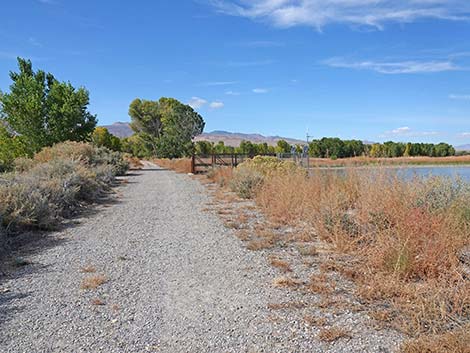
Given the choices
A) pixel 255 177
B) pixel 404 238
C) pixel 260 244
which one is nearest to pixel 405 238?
pixel 404 238

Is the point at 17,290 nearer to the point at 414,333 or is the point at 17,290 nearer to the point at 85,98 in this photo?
the point at 414,333

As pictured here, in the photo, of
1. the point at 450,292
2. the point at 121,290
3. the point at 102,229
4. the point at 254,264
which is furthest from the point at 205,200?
the point at 450,292

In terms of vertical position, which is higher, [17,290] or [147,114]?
[147,114]

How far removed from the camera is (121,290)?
16.1ft

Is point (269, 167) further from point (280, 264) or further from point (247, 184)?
point (280, 264)

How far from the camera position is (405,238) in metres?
5.34

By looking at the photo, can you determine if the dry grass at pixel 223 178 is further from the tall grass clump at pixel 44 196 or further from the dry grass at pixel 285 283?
Answer: the dry grass at pixel 285 283

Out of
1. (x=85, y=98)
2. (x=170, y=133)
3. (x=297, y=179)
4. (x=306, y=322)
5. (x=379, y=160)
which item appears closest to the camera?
(x=306, y=322)

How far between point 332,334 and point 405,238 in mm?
2371

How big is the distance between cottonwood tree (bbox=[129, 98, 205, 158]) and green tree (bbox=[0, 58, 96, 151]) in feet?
42.2

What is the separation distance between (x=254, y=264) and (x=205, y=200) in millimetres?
8328

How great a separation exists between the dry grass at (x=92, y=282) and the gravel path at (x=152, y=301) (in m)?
0.07

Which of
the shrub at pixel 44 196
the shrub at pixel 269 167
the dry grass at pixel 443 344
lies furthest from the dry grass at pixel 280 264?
the shrub at pixel 269 167

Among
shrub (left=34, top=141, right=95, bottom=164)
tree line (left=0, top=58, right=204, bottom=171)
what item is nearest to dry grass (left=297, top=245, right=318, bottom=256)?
shrub (left=34, top=141, right=95, bottom=164)
